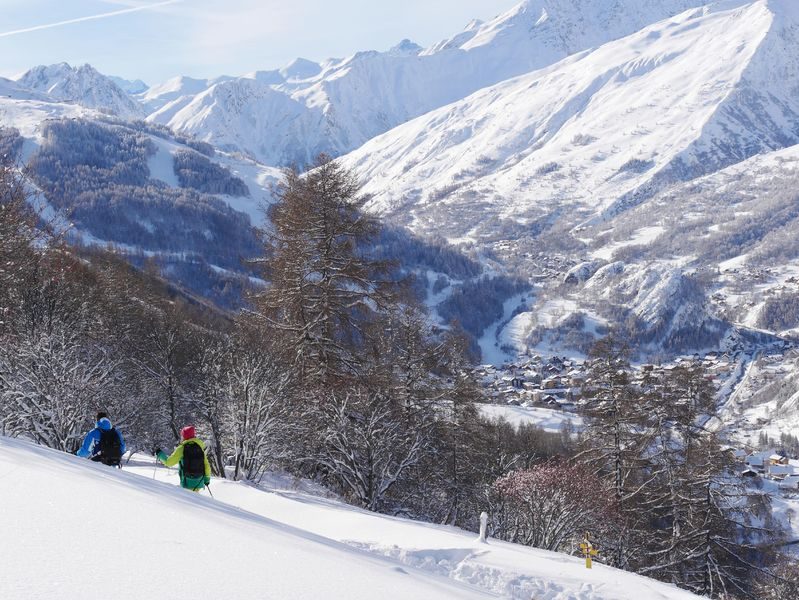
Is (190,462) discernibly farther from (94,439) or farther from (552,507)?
(552,507)

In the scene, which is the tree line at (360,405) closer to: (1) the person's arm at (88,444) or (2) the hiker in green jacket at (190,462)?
(1) the person's arm at (88,444)

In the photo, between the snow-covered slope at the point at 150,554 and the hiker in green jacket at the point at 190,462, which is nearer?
the snow-covered slope at the point at 150,554

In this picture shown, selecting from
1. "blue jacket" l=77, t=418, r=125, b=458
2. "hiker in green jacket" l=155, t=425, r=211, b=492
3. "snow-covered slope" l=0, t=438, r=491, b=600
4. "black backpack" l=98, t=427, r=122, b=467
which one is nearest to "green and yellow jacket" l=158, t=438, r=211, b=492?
"hiker in green jacket" l=155, t=425, r=211, b=492

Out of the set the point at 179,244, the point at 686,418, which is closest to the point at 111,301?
the point at 686,418

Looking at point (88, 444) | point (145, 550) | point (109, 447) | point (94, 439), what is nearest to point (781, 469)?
point (109, 447)

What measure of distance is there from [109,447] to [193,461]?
1804mm

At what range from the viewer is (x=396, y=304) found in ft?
67.5

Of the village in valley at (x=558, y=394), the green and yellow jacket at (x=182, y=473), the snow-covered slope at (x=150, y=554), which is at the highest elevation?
the village in valley at (x=558, y=394)

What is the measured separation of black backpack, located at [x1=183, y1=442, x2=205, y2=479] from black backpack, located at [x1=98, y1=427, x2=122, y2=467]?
161cm

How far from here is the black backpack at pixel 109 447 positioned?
1185cm

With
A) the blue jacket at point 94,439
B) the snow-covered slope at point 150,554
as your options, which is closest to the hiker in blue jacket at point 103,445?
the blue jacket at point 94,439

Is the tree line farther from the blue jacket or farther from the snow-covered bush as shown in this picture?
the blue jacket

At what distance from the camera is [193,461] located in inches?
449

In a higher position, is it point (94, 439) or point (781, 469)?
point (781, 469)
